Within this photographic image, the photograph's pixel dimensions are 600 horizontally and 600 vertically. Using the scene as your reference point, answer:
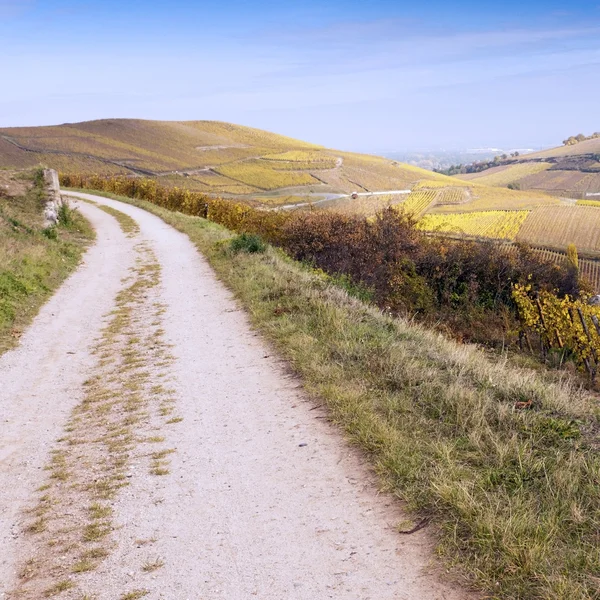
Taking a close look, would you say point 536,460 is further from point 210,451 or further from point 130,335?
point 130,335

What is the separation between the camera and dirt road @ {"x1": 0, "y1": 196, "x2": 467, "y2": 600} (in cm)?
368

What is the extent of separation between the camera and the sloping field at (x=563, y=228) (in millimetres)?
62719

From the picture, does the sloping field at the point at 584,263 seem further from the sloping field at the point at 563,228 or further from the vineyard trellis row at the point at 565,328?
the vineyard trellis row at the point at 565,328

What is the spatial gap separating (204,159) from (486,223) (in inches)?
2934

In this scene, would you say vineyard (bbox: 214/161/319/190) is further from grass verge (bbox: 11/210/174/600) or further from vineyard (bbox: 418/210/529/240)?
grass verge (bbox: 11/210/174/600)

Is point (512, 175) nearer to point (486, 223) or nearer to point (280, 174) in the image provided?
point (280, 174)

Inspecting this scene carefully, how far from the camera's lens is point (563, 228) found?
69750mm

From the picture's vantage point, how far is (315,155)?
148 metres

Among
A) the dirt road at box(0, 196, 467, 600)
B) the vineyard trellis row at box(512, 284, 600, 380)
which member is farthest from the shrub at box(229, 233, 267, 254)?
the vineyard trellis row at box(512, 284, 600, 380)

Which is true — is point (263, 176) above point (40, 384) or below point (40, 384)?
above

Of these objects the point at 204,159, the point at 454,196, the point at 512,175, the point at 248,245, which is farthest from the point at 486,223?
the point at 512,175

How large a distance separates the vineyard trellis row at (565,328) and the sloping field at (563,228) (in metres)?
→ 45.7

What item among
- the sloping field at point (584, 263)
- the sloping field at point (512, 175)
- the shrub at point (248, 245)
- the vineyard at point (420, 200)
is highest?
the sloping field at point (512, 175)

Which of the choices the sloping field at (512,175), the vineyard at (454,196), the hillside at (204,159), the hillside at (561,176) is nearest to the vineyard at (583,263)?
the vineyard at (454,196)
